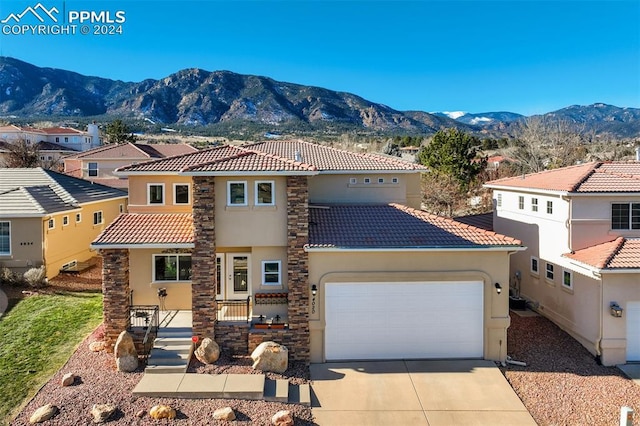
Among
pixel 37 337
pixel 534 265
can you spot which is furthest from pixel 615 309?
pixel 37 337

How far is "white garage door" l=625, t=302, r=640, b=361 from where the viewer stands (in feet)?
44.3

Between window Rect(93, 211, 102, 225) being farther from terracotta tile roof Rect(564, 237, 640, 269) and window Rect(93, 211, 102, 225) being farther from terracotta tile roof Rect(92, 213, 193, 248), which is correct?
terracotta tile roof Rect(564, 237, 640, 269)

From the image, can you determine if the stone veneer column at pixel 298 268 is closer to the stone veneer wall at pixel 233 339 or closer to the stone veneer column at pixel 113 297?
the stone veneer wall at pixel 233 339

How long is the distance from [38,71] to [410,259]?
152 meters

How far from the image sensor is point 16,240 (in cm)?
1936

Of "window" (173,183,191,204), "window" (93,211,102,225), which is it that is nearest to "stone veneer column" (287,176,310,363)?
"window" (173,183,191,204)

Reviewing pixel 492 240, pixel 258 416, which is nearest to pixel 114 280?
pixel 258 416

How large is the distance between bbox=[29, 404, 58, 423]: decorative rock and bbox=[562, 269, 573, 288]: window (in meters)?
16.9

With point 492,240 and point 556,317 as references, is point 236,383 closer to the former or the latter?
point 492,240

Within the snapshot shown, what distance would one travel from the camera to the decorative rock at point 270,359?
12.1 metres

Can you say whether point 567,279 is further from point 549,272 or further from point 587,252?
point 587,252

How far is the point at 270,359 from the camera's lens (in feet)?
39.9

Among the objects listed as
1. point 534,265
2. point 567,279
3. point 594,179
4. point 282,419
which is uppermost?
point 594,179

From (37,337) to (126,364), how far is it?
459 centimetres
